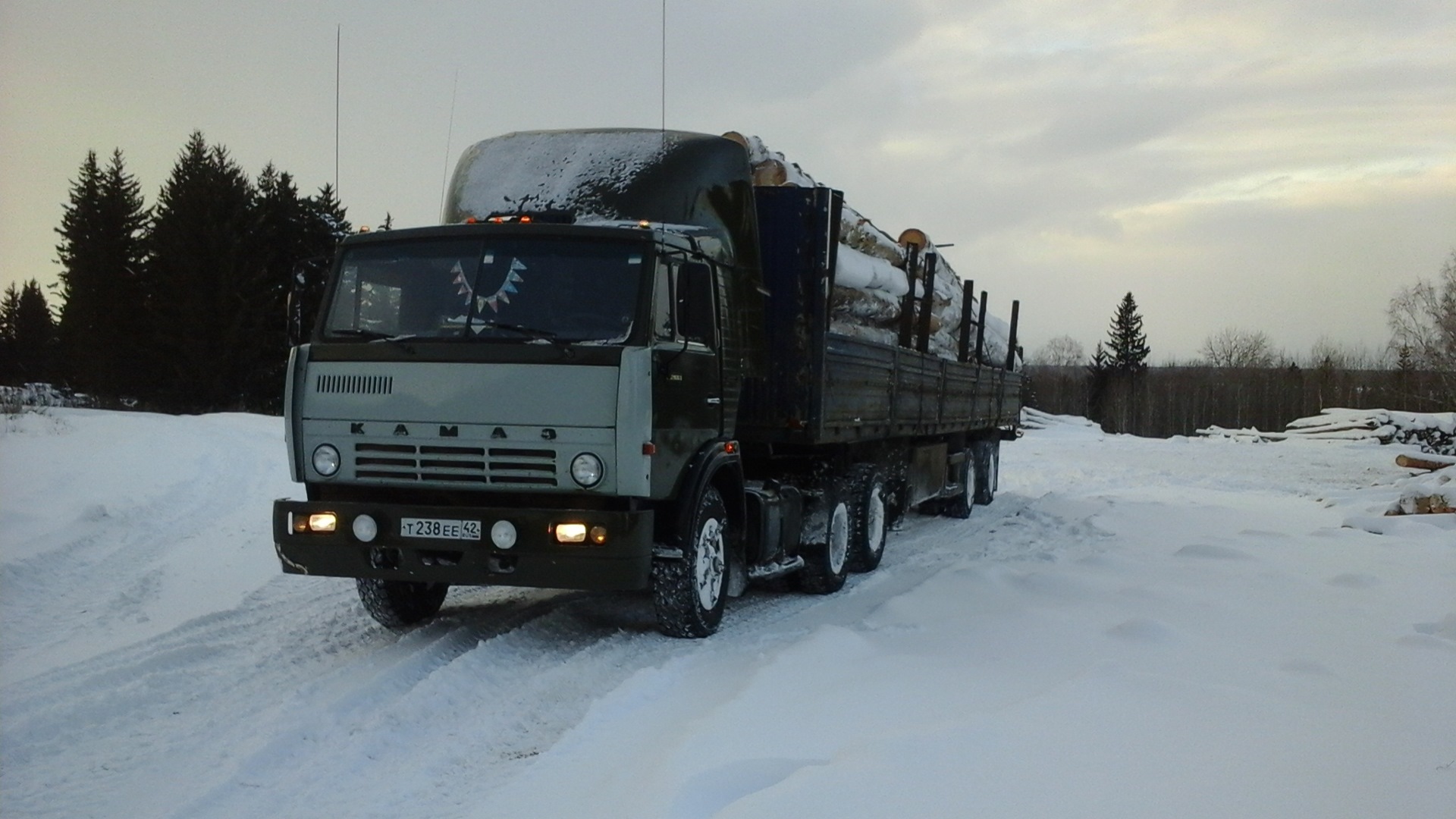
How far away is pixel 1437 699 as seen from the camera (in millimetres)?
5332

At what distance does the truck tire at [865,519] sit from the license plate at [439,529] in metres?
4.30

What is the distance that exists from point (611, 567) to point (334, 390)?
190 centimetres

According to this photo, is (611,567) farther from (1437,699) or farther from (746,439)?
(1437,699)

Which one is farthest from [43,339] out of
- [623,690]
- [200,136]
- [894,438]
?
[623,690]

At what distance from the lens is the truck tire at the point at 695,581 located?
689cm

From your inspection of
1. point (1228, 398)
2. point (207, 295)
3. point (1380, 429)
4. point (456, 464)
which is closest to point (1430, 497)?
point (456, 464)

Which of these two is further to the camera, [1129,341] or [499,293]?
[1129,341]

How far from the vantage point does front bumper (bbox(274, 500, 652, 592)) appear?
6254 millimetres

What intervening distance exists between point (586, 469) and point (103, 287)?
43.8m

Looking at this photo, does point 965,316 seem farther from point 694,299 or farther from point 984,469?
point 694,299

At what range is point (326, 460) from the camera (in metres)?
6.54

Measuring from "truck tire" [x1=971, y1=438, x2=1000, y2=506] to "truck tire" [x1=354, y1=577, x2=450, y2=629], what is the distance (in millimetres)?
9565

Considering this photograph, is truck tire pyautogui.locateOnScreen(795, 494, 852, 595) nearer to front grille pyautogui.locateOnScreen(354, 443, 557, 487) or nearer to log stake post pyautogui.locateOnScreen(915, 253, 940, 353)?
log stake post pyautogui.locateOnScreen(915, 253, 940, 353)

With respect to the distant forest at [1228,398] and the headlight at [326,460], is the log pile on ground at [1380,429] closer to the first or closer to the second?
the headlight at [326,460]
